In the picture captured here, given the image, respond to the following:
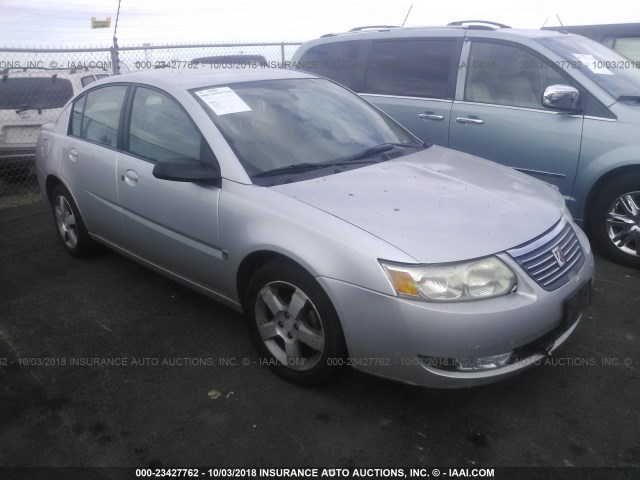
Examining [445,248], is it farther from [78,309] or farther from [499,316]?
[78,309]

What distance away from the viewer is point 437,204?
2814 millimetres

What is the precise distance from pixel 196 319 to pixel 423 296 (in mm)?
1821

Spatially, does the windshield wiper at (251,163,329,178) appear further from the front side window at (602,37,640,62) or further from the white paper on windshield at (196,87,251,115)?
the front side window at (602,37,640,62)

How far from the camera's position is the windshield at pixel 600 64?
15.0 ft

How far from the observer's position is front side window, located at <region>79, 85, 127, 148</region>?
13.0ft

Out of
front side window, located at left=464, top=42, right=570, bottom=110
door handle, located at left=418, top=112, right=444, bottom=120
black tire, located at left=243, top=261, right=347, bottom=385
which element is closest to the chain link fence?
door handle, located at left=418, top=112, right=444, bottom=120

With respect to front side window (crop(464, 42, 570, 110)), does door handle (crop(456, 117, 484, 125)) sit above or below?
below

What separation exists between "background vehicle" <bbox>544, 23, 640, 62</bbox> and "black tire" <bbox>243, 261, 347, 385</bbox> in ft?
19.4

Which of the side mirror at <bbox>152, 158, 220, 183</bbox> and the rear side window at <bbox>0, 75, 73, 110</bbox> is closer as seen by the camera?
the side mirror at <bbox>152, 158, 220, 183</bbox>

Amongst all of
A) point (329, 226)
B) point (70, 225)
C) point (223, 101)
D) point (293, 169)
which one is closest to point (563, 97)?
point (293, 169)

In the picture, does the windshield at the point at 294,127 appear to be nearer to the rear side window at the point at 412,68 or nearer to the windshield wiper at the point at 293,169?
the windshield wiper at the point at 293,169

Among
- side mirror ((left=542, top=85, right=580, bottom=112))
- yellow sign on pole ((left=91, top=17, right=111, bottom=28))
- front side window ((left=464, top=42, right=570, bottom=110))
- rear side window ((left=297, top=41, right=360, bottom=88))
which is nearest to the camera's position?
side mirror ((left=542, top=85, right=580, bottom=112))

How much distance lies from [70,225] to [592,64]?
4.41m

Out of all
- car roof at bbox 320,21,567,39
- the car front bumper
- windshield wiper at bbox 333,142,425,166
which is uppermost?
car roof at bbox 320,21,567,39
